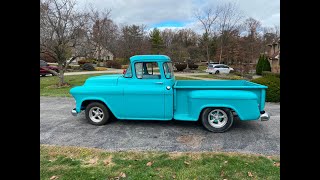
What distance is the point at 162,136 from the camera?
5285 mm

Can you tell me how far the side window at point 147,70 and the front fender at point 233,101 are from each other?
4.01 feet

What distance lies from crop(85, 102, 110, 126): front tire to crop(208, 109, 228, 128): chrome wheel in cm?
268

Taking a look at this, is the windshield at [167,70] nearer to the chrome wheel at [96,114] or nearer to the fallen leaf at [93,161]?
the chrome wheel at [96,114]

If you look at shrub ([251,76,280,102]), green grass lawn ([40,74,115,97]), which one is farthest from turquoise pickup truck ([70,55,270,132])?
green grass lawn ([40,74,115,97])

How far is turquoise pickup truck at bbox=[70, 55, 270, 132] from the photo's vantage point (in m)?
5.29

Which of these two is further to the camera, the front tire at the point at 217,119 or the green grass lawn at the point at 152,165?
the front tire at the point at 217,119

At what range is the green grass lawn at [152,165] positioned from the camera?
11.3 ft

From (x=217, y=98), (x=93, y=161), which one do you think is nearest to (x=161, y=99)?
(x=217, y=98)

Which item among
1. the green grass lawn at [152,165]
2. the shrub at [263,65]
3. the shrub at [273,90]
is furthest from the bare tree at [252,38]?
the green grass lawn at [152,165]
